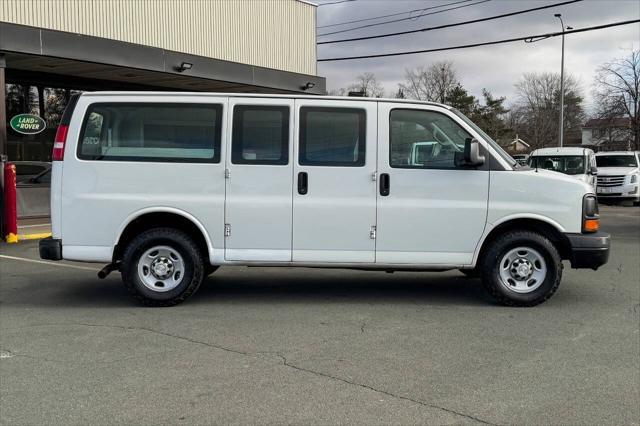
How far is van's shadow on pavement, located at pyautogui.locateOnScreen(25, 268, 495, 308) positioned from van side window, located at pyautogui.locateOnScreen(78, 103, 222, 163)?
1.66m

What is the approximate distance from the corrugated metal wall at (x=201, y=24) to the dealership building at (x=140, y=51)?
0.09ft

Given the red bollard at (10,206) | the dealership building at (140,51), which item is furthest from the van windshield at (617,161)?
the red bollard at (10,206)

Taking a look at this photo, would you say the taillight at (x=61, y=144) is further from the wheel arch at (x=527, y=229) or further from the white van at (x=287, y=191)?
the wheel arch at (x=527, y=229)

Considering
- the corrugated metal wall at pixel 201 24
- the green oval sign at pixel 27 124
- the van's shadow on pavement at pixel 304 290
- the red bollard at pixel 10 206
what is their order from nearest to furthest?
the van's shadow on pavement at pixel 304 290 → the red bollard at pixel 10 206 → the corrugated metal wall at pixel 201 24 → the green oval sign at pixel 27 124

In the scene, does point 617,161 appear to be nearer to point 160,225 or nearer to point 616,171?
point 616,171

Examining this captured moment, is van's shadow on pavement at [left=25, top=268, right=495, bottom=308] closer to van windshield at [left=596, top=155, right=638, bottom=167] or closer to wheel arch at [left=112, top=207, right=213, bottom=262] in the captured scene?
wheel arch at [left=112, top=207, right=213, bottom=262]

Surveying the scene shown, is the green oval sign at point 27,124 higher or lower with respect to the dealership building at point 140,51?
lower

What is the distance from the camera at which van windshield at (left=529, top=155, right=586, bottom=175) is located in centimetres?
1962

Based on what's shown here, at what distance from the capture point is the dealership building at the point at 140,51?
44.0ft

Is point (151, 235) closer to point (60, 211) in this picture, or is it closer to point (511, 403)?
point (60, 211)

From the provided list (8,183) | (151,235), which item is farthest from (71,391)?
(8,183)

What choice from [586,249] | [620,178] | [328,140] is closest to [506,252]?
[586,249]

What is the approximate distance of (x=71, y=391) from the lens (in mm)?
4105

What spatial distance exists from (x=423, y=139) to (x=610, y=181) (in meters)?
19.9
